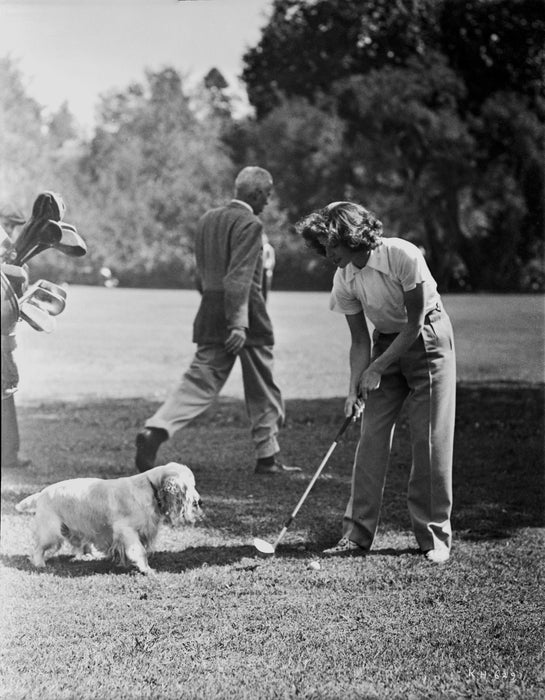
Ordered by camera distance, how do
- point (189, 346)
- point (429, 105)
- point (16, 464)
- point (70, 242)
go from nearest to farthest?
point (70, 242)
point (16, 464)
point (429, 105)
point (189, 346)

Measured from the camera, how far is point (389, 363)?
4309 mm

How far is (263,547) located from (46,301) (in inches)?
71.3

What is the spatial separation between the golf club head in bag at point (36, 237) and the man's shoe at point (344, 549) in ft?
6.84

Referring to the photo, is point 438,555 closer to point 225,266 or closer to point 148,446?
point 148,446

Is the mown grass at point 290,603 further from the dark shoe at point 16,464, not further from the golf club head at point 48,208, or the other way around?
the golf club head at point 48,208

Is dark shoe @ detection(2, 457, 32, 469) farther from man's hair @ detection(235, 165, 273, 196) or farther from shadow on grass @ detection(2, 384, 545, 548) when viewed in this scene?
man's hair @ detection(235, 165, 273, 196)

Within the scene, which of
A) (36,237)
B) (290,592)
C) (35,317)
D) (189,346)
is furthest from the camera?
(189,346)

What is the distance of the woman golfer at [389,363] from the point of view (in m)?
4.18

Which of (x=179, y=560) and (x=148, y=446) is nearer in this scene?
(x=179, y=560)

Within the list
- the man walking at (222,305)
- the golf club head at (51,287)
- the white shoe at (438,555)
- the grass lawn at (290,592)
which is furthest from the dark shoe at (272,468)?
the golf club head at (51,287)

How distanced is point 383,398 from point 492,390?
12.8ft

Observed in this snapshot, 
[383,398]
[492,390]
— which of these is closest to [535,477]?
[383,398]

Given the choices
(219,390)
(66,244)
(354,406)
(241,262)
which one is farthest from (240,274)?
(66,244)

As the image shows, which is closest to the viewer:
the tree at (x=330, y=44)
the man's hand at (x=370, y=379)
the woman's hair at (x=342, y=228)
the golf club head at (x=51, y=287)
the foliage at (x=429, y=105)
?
the golf club head at (x=51, y=287)
